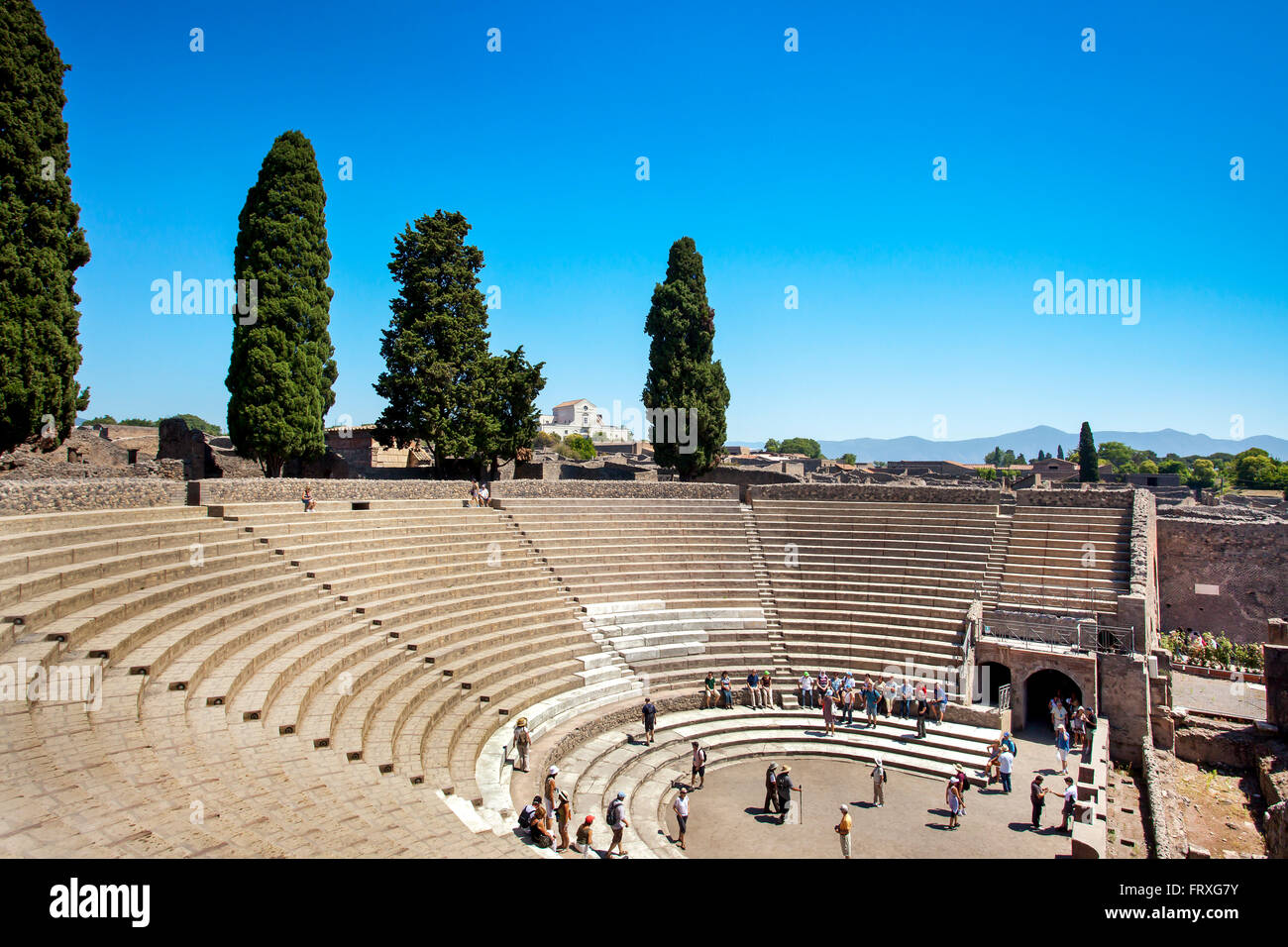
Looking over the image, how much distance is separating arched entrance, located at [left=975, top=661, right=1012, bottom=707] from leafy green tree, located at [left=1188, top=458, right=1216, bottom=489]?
104783 mm

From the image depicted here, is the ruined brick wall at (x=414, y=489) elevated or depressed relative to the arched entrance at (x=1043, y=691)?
elevated

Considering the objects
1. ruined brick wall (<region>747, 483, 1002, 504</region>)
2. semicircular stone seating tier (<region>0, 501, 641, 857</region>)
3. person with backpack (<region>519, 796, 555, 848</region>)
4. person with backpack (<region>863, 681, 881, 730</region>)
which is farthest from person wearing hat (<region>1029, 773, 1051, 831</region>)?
ruined brick wall (<region>747, 483, 1002, 504</region>)

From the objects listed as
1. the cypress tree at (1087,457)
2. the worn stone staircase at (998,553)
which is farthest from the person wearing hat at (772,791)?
the cypress tree at (1087,457)

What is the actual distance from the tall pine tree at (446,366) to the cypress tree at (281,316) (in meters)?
4.06

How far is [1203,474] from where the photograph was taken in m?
110

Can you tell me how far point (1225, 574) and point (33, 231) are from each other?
3784cm

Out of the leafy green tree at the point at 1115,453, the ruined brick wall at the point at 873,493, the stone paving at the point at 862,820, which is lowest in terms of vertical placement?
the stone paving at the point at 862,820

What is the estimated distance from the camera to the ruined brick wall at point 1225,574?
82.9ft

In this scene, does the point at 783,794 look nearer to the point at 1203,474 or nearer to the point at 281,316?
the point at 281,316

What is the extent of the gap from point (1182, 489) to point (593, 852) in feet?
152

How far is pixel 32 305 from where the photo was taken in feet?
47.3

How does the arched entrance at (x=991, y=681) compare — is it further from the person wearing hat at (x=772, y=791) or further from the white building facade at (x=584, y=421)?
the white building facade at (x=584, y=421)
